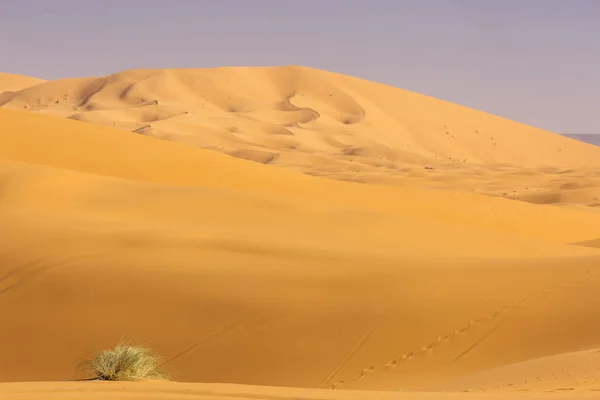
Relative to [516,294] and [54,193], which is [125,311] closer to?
[516,294]

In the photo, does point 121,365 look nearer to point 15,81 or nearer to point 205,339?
point 205,339

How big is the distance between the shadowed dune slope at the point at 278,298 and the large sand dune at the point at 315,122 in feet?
97.4

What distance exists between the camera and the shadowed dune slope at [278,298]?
9336mm

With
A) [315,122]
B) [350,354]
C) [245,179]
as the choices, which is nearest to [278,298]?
[350,354]

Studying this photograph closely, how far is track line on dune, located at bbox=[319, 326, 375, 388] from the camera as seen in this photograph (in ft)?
29.5

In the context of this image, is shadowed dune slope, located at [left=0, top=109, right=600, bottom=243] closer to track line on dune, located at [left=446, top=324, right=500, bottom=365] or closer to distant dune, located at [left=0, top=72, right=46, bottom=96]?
track line on dune, located at [left=446, top=324, right=500, bottom=365]

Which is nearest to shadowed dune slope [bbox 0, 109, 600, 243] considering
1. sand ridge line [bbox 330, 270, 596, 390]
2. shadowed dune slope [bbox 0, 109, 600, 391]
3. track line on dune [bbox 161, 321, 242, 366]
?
shadowed dune slope [bbox 0, 109, 600, 391]

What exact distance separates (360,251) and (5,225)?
591 cm

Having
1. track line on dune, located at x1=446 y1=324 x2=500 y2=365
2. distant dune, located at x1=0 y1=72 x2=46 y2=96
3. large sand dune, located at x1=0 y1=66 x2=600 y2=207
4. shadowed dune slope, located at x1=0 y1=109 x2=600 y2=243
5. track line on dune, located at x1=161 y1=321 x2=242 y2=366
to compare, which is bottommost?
track line on dune, located at x1=446 y1=324 x2=500 y2=365

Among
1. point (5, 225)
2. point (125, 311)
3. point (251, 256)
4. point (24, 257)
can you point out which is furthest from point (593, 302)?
point (5, 225)

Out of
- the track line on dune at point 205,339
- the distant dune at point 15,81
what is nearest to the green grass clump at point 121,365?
the track line on dune at point 205,339

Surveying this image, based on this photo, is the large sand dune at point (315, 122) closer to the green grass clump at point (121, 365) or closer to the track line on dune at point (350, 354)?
the track line on dune at point (350, 354)

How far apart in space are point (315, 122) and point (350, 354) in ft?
223

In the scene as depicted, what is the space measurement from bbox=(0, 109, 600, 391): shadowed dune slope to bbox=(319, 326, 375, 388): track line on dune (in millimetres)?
17
